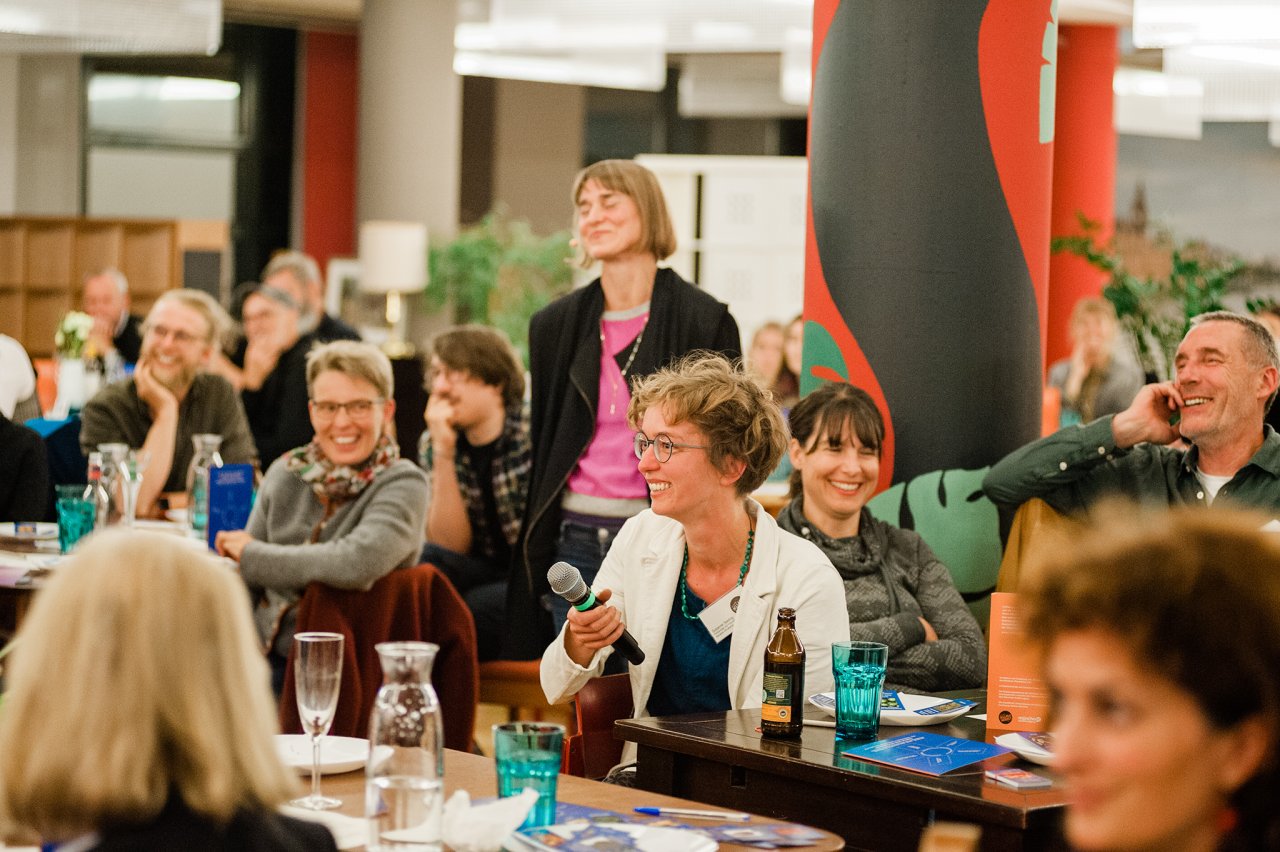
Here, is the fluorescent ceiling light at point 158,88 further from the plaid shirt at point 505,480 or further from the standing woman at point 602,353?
the standing woman at point 602,353

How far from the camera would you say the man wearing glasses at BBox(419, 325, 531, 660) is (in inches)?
199

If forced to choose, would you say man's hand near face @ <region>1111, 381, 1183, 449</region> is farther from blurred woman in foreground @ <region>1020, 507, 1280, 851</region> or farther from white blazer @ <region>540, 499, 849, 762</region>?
blurred woman in foreground @ <region>1020, 507, 1280, 851</region>

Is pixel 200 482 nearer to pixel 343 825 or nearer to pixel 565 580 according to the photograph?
pixel 565 580

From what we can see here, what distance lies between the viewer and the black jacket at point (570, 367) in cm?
426

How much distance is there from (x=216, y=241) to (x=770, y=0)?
5711mm

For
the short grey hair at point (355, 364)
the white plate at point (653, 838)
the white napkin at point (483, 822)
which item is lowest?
the white plate at point (653, 838)

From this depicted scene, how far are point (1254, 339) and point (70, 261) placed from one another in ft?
36.6

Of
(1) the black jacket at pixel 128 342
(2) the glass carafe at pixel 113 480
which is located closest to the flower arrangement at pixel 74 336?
(1) the black jacket at pixel 128 342

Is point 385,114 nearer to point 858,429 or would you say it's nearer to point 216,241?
point 216,241

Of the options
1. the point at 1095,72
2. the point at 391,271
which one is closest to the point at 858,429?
the point at 391,271

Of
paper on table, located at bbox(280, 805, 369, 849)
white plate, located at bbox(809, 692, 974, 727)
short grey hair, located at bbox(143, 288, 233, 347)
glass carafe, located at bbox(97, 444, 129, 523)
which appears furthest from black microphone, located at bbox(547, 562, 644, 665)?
short grey hair, located at bbox(143, 288, 233, 347)

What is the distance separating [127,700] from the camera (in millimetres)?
1331

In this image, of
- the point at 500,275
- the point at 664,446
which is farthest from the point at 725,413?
the point at 500,275

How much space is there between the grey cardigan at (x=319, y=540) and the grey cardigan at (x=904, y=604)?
0.97m
